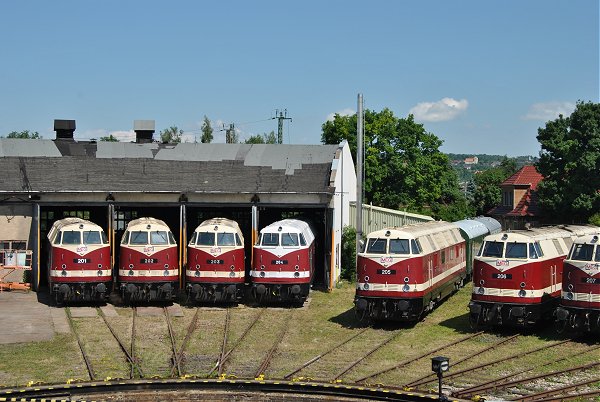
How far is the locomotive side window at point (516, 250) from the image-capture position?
23984 mm

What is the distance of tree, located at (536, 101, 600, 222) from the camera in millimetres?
48312

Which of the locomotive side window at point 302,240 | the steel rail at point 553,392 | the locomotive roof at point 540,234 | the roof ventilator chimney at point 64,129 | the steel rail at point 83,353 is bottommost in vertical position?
the steel rail at point 83,353

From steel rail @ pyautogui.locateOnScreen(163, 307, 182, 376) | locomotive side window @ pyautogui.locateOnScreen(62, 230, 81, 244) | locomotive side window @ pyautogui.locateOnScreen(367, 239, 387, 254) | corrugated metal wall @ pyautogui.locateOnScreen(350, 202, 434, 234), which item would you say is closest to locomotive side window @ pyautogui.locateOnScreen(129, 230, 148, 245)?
locomotive side window @ pyautogui.locateOnScreen(62, 230, 81, 244)

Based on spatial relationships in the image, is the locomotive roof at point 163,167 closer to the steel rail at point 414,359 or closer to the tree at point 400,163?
the steel rail at point 414,359

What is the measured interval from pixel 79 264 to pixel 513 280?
47.7ft

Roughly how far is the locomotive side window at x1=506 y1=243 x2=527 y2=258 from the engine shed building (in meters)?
10.3

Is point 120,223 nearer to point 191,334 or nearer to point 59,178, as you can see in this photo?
point 59,178

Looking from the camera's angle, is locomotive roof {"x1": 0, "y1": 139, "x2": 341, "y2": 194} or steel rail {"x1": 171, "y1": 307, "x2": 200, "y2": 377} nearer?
steel rail {"x1": 171, "y1": 307, "x2": 200, "y2": 377}

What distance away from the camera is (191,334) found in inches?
1001

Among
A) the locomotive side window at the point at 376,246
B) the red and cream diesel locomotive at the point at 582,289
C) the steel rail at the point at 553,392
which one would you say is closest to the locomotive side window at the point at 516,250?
the red and cream diesel locomotive at the point at 582,289

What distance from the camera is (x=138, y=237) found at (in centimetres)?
2991

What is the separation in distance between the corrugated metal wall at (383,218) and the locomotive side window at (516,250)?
528 inches

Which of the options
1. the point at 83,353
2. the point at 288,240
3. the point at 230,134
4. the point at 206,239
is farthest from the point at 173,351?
the point at 230,134

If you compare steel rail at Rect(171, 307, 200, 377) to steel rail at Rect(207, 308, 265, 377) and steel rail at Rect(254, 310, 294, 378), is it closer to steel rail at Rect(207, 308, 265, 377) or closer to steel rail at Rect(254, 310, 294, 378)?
steel rail at Rect(207, 308, 265, 377)
